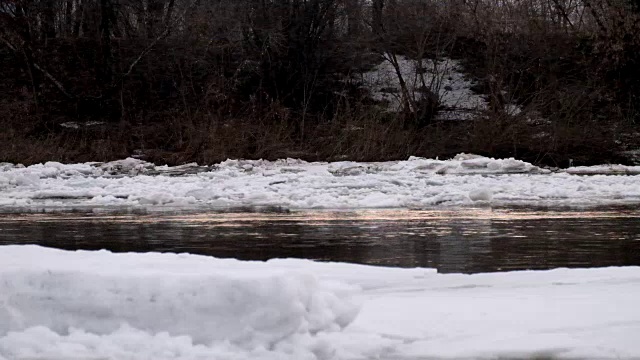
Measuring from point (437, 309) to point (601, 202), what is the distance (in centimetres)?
819

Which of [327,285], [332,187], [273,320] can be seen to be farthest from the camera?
[332,187]

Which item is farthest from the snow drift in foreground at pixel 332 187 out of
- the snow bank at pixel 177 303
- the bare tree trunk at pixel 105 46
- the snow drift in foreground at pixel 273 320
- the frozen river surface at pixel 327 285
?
the bare tree trunk at pixel 105 46

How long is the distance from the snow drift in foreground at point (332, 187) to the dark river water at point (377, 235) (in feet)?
4.30

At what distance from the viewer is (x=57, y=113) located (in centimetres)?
2809

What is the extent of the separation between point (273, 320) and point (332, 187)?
1074 cm

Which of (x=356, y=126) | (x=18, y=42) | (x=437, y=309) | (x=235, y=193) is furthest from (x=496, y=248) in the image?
(x=18, y=42)

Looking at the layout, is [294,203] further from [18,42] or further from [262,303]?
[18,42]

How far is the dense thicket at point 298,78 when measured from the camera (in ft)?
76.5

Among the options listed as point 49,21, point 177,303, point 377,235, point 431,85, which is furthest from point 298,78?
point 177,303

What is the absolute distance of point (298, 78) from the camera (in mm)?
29391

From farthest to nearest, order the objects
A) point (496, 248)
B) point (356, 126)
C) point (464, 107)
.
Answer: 1. point (464, 107)
2. point (356, 126)
3. point (496, 248)

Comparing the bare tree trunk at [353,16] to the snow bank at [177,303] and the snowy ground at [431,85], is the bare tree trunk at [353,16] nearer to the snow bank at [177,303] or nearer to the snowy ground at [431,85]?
the snowy ground at [431,85]

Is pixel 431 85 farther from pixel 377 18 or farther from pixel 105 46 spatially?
pixel 105 46

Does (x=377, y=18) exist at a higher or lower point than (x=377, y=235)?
higher
